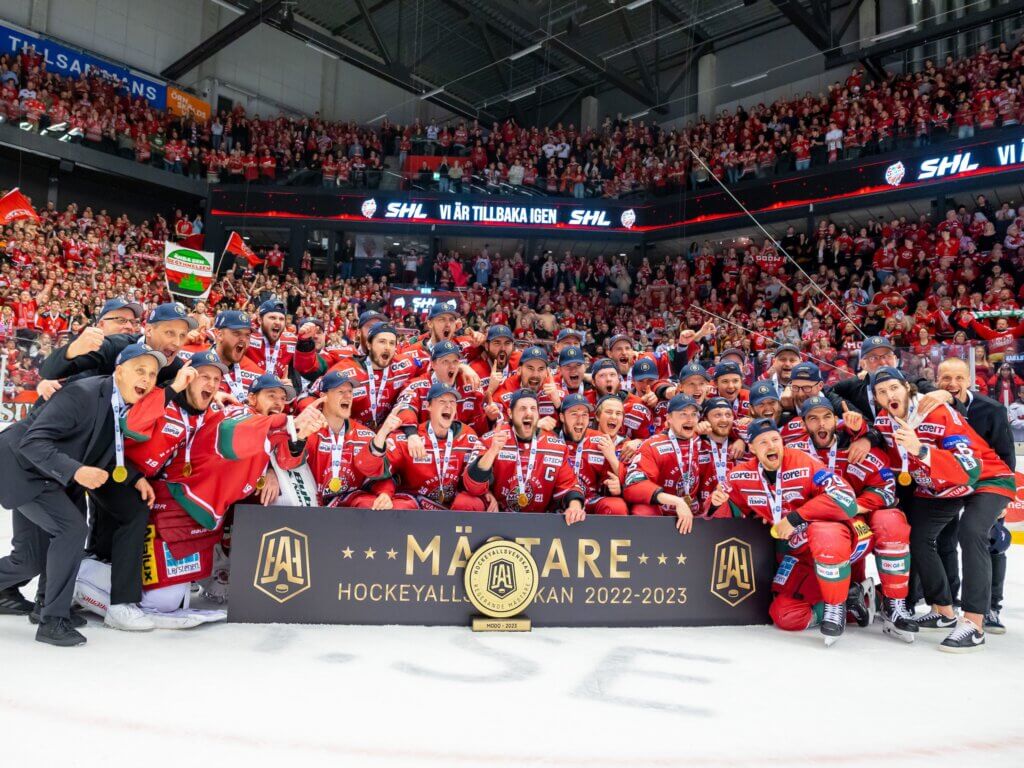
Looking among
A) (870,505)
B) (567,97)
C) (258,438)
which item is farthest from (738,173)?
(258,438)

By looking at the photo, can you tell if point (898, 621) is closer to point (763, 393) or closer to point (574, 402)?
point (763, 393)

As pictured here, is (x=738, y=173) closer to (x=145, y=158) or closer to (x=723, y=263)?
(x=723, y=263)

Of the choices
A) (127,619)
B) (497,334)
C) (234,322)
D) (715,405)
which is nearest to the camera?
(127,619)

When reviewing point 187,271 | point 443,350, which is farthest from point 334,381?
point 187,271

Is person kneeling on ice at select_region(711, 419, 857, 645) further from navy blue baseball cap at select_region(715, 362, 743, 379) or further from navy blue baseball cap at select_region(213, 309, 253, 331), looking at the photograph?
navy blue baseball cap at select_region(213, 309, 253, 331)

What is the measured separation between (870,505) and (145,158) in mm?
23944

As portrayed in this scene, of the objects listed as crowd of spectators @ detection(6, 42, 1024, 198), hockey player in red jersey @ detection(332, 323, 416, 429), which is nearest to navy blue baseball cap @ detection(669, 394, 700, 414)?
hockey player in red jersey @ detection(332, 323, 416, 429)

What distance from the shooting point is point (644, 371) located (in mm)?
7715

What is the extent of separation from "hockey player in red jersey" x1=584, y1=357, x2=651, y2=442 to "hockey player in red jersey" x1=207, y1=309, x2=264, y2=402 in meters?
3.12

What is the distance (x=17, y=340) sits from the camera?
10500mm

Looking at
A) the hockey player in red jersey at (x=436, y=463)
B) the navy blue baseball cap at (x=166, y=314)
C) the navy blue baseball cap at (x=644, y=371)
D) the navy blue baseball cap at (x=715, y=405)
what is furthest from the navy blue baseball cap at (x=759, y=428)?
the navy blue baseball cap at (x=166, y=314)

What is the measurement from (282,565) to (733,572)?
10.4 ft

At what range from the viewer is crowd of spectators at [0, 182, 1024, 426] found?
12562 millimetres

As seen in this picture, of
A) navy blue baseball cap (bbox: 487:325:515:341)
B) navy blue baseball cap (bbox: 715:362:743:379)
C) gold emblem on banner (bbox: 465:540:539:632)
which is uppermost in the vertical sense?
navy blue baseball cap (bbox: 487:325:515:341)
